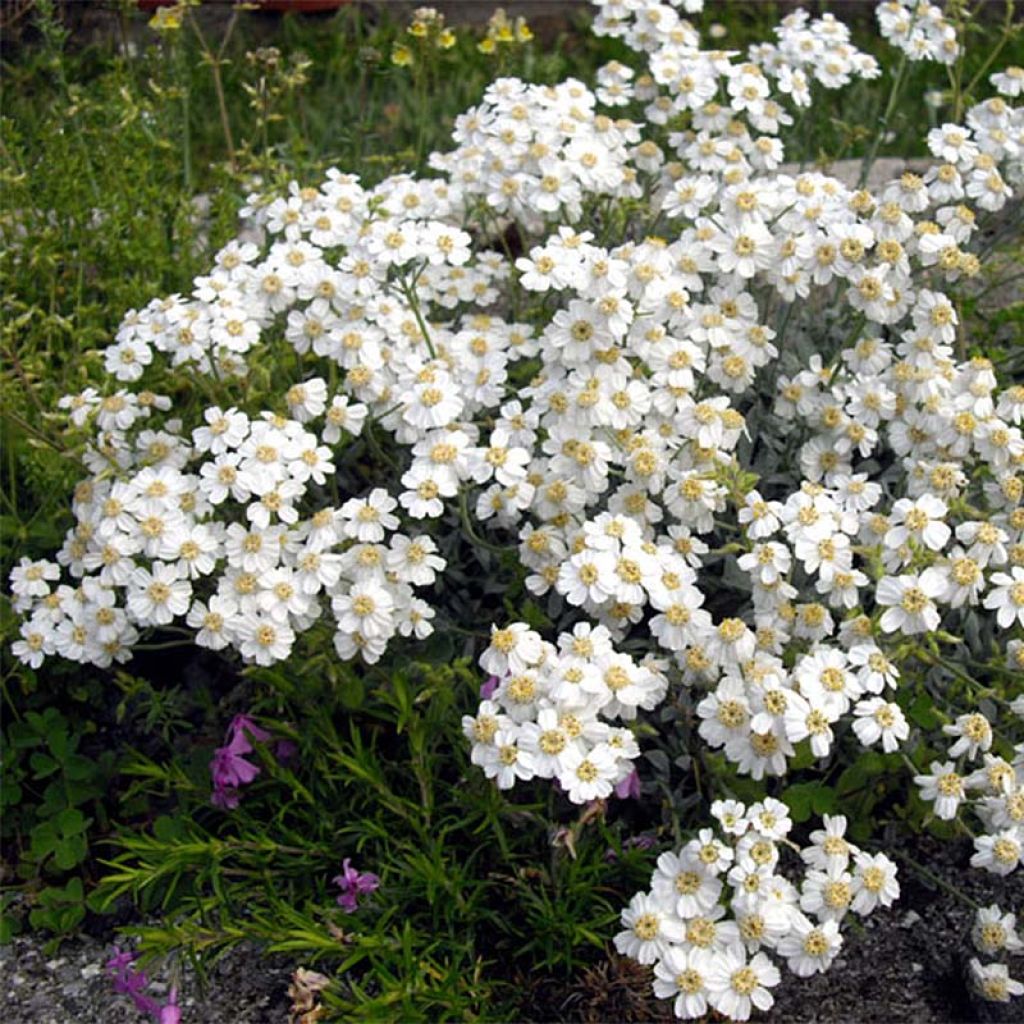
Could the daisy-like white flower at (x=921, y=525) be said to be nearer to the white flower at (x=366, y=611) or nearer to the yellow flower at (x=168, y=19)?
the white flower at (x=366, y=611)

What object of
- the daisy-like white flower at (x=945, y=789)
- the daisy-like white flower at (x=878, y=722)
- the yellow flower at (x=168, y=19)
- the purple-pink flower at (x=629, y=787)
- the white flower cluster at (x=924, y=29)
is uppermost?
the white flower cluster at (x=924, y=29)

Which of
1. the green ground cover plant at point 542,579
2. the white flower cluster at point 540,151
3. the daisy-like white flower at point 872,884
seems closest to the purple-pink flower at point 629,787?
the green ground cover plant at point 542,579

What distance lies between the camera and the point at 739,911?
2049mm

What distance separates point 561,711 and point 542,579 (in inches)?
13.6

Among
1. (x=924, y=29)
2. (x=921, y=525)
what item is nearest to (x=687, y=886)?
(x=921, y=525)

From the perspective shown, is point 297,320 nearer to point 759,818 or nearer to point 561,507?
point 561,507

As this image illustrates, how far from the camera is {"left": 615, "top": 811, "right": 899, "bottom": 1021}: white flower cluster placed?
2.03m

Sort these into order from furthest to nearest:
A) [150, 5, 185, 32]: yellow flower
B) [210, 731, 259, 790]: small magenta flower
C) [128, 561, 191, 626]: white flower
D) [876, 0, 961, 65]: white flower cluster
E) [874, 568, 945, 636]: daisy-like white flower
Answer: [150, 5, 185, 32]: yellow flower → [876, 0, 961, 65]: white flower cluster → [210, 731, 259, 790]: small magenta flower → [128, 561, 191, 626]: white flower → [874, 568, 945, 636]: daisy-like white flower

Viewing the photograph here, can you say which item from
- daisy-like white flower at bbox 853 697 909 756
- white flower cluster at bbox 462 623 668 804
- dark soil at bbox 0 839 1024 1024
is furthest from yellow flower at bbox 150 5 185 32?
daisy-like white flower at bbox 853 697 909 756

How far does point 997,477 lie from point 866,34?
11.3 feet

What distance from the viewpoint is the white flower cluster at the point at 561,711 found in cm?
206

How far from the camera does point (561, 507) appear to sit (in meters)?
2.39

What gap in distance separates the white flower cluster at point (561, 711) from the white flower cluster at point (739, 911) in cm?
17

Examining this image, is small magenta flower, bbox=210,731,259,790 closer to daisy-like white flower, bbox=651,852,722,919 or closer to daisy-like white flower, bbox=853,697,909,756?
daisy-like white flower, bbox=651,852,722,919
